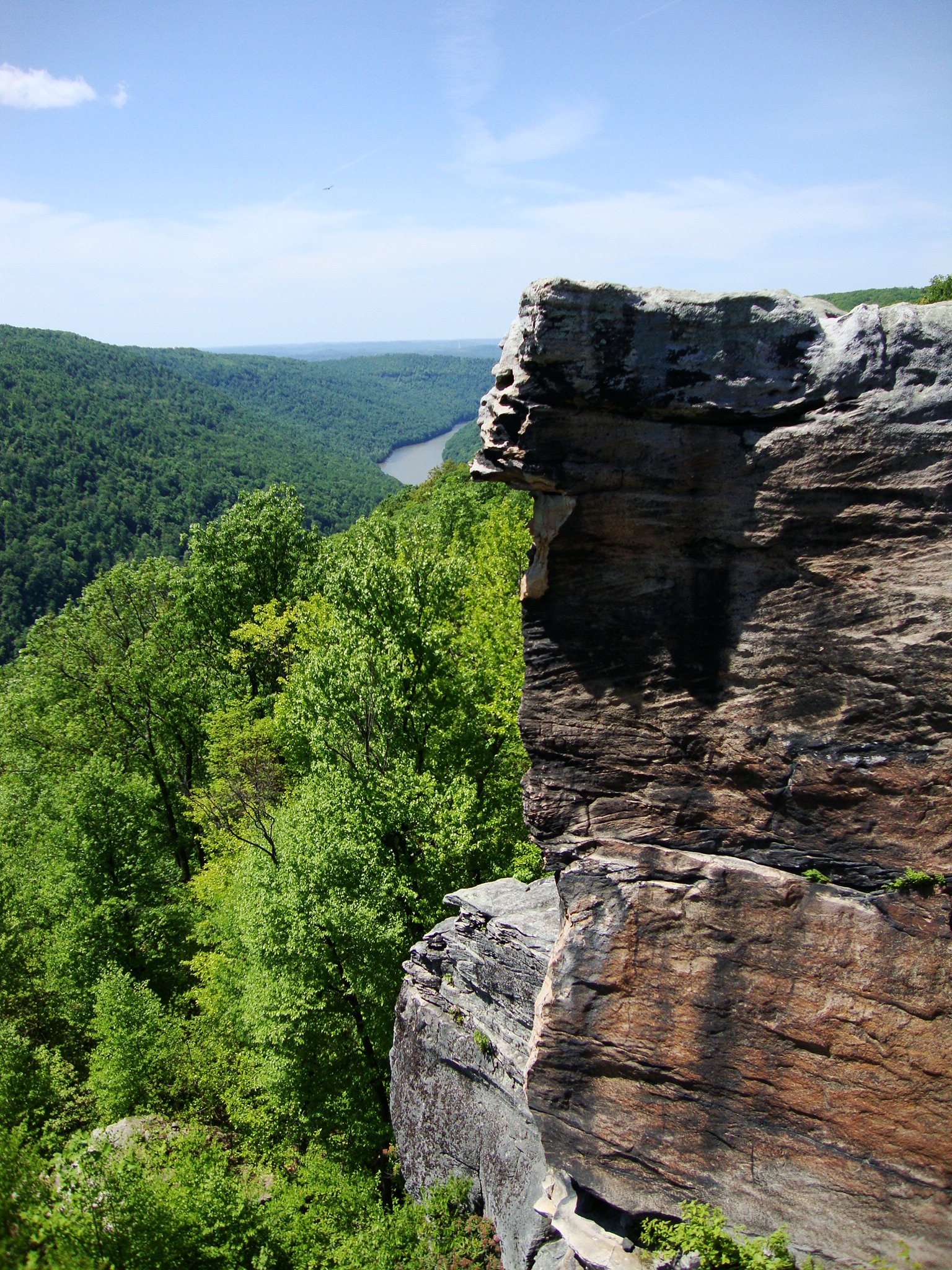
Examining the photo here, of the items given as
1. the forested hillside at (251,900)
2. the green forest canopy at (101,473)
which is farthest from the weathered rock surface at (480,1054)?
the green forest canopy at (101,473)

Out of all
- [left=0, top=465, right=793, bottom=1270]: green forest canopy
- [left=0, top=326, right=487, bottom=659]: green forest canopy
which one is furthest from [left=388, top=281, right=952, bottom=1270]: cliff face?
[left=0, top=326, right=487, bottom=659]: green forest canopy

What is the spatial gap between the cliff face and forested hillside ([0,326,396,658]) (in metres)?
102

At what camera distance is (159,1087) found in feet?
66.6

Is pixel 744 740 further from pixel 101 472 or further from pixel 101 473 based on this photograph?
pixel 101 472

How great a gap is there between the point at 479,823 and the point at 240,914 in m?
6.50

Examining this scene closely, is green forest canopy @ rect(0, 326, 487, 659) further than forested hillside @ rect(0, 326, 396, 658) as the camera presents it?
No

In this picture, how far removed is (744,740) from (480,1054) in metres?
8.87

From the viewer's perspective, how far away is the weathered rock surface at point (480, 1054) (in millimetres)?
13969

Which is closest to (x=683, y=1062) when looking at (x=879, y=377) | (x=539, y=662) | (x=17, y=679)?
(x=539, y=662)

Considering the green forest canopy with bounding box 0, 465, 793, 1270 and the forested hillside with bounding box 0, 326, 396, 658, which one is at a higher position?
the forested hillside with bounding box 0, 326, 396, 658

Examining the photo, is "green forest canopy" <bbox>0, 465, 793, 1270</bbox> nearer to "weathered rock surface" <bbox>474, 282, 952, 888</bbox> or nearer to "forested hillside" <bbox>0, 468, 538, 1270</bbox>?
"forested hillside" <bbox>0, 468, 538, 1270</bbox>

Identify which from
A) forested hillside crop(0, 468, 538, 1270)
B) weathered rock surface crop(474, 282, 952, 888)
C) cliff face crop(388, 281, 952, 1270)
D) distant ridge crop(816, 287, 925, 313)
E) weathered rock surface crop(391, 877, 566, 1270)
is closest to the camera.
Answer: weathered rock surface crop(474, 282, 952, 888)

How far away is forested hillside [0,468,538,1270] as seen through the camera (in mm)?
14375

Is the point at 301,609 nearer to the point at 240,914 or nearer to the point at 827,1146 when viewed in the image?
the point at 240,914
